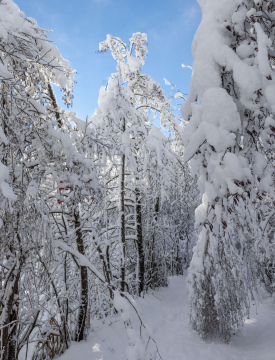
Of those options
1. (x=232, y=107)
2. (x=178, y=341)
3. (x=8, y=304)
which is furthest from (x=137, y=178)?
(x=232, y=107)

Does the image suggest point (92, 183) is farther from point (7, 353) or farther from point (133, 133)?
point (133, 133)

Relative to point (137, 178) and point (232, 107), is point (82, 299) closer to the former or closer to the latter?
point (137, 178)

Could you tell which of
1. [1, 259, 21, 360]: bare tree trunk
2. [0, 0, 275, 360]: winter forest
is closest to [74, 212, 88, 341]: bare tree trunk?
[0, 0, 275, 360]: winter forest

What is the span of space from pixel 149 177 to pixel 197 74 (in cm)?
703

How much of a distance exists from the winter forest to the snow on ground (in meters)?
0.04

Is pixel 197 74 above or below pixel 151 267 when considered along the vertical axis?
above

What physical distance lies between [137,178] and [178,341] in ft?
16.7

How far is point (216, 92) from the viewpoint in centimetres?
203

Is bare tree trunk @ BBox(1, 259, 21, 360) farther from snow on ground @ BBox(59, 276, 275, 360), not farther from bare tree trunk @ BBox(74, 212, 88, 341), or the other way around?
bare tree trunk @ BBox(74, 212, 88, 341)

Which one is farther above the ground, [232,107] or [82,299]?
[232,107]

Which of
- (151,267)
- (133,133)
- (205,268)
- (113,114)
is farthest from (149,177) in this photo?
(151,267)

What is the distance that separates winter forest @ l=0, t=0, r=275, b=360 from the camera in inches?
80.3

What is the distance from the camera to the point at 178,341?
692cm

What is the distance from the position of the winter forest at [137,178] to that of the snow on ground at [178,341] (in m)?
0.04
